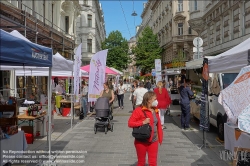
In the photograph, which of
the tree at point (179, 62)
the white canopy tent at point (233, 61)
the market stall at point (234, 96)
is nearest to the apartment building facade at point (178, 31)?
the tree at point (179, 62)

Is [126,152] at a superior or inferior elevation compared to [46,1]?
inferior

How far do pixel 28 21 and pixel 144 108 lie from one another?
1213 centimetres

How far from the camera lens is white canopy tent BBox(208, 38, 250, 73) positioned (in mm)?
6164

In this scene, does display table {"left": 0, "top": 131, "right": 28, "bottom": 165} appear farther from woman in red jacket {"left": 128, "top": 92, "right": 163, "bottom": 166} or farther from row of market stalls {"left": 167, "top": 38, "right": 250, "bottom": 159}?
row of market stalls {"left": 167, "top": 38, "right": 250, "bottom": 159}

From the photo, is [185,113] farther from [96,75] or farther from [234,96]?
[234,96]

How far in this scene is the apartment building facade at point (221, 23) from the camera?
19.8 meters

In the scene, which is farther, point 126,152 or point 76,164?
point 126,152

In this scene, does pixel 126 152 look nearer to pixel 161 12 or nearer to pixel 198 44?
pixel 198 44

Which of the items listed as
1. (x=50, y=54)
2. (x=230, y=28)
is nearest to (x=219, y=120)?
(x=50, y=54)

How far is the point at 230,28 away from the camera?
22.1 meters

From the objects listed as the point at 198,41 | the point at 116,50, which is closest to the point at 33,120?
the point at 198,41

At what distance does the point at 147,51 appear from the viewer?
5684 centimetres

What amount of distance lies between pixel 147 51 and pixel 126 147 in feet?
164

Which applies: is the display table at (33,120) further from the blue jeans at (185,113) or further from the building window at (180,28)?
the building window at (180,28)
